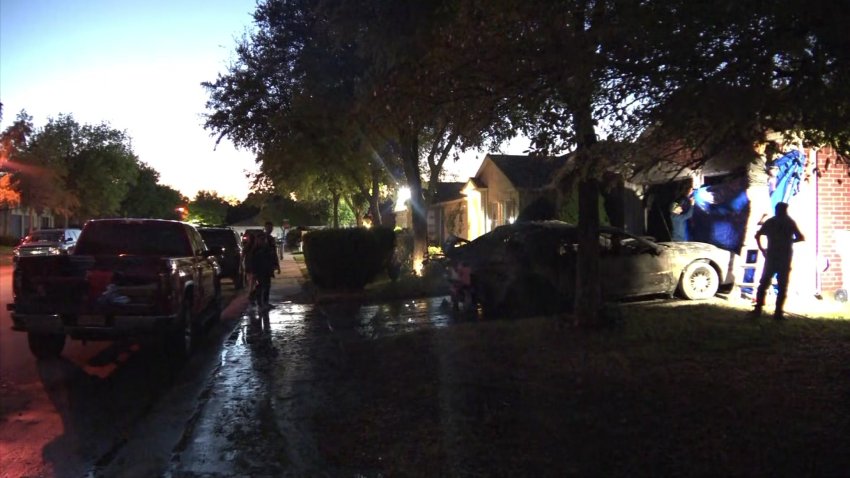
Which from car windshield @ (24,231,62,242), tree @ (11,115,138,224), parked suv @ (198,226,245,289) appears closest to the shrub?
parked suv @ (198,226,245,289)

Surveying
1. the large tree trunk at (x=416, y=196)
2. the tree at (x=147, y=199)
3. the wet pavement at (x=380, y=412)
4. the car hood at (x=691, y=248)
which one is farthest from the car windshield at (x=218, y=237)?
the tree at (x=147, y=199)

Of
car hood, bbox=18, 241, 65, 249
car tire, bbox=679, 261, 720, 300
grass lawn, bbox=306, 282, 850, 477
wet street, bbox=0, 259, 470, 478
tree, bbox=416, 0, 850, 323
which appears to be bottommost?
wet street, bbox=0, 259, 470, 478

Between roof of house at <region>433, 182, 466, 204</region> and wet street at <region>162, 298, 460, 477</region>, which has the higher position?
roof of house at <region>433, 182, 466, 204</region>

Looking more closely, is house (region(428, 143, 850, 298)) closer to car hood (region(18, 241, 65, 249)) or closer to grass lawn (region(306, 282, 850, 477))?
grass lawn (region(306, 282, 850, 477))

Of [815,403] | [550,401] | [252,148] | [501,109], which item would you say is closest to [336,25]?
[501,109]

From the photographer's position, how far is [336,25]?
767 centimetres

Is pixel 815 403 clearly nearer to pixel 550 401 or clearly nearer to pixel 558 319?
pixel 550 401

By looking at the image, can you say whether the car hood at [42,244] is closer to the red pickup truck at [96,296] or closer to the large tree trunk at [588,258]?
the red pickup truck at [96,296]

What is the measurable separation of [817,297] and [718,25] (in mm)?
8073

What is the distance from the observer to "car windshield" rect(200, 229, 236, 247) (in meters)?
19.0

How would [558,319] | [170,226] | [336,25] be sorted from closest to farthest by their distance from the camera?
1. [336,25]
2. [558,319]
3. [170,226]

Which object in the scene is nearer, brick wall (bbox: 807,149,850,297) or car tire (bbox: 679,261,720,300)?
brick wall (bbox: 807,149,850,297)

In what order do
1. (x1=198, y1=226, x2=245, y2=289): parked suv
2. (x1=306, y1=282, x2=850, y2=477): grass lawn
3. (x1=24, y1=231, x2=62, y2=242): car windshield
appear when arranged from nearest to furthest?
(x1=306, y1=282, x2=850, y2=477): grass lawn → (x1=198, y1=226, x2=245, y2=289): parked suv → (x1=24, y1=231, x2=62, y2=242): car windshield

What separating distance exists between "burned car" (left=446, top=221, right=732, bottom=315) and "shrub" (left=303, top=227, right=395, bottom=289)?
4.59 meters
